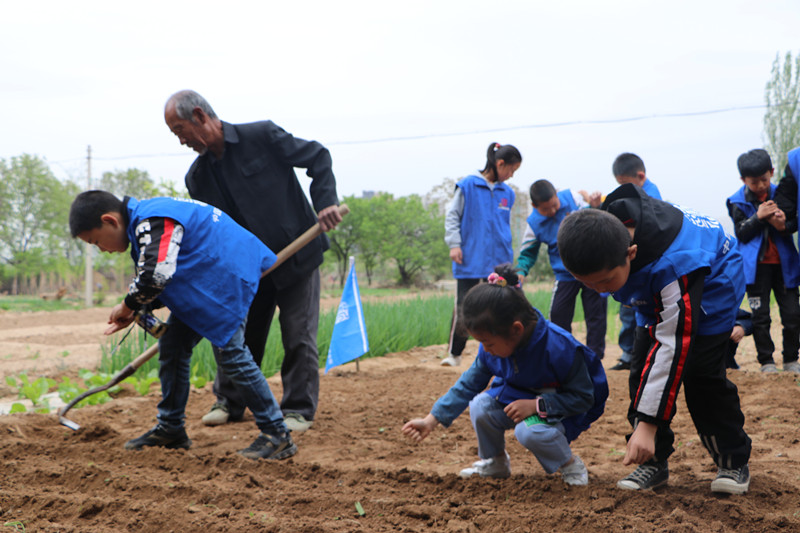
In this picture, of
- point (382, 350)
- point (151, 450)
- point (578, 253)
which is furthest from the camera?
point (382, 350)

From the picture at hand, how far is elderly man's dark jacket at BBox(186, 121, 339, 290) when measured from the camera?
335 cm

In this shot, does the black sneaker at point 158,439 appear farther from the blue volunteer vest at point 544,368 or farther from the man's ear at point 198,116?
the blue volunteer vest at point 544,368

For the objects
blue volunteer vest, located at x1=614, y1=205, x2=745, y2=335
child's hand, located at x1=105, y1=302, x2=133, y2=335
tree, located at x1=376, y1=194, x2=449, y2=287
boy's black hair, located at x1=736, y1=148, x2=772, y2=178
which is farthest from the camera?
tree, located at x1=376, y1=194, x2=449, y2=287

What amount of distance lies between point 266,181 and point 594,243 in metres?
2.08

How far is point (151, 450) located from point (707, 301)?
2.41 m

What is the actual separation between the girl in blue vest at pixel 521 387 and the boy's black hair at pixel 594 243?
17.2 inches

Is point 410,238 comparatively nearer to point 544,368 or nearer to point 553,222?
point 553,222

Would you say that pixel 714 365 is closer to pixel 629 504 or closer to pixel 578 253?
pixel 629 504

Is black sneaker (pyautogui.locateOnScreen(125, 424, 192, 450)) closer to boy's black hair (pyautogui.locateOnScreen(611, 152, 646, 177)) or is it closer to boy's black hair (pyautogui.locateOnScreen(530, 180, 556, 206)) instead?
boy's black hair (pyautogui.locateOnScreen(530, 180, 556, 206))

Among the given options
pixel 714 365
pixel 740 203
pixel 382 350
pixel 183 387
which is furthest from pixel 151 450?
pixel 740 203

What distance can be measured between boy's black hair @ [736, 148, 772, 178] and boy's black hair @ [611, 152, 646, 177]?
0.64 meters

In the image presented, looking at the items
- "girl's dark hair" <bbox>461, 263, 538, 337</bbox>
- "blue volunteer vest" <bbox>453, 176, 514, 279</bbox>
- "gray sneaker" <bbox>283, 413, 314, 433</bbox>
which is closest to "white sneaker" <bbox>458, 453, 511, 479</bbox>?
"girl's dark hair" <bbox>461, 263, 538, 337</bbox>

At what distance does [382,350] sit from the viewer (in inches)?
257

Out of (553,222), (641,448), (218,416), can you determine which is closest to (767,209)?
(553,222)
